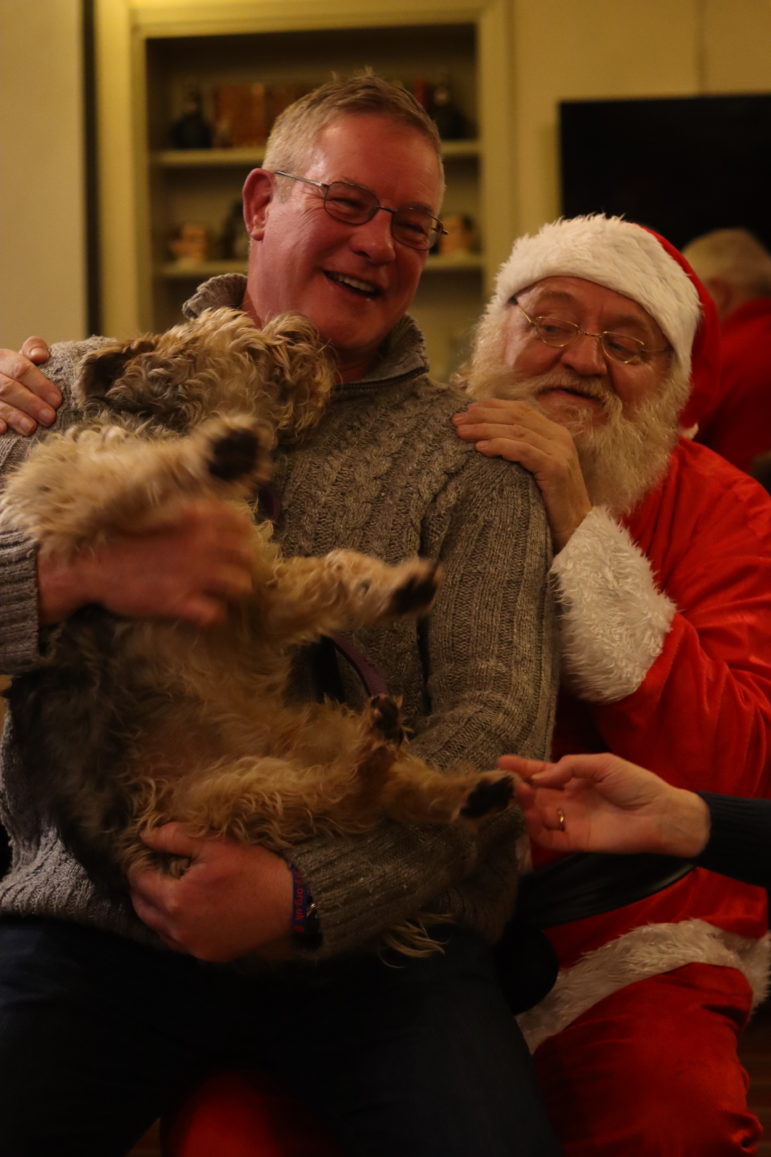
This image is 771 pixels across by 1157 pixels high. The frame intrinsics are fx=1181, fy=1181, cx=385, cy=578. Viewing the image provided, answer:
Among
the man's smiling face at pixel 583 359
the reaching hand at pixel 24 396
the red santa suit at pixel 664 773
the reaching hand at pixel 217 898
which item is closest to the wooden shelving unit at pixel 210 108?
the man's smiling face at pixel 583 359

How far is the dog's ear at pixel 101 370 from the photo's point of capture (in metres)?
1.61

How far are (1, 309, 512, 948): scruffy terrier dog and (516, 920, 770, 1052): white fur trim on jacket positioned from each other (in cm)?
50

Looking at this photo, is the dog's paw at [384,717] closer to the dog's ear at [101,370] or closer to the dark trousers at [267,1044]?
the dark trousers at [267,1044]

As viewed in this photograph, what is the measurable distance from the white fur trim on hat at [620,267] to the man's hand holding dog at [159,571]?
1.01 m

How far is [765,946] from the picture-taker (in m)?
1.87

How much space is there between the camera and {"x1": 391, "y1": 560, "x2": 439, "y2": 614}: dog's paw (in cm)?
141

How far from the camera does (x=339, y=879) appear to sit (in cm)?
135

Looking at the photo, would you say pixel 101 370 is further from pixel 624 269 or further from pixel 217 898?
pixel 624 269

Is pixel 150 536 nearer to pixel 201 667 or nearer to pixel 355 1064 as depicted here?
pixel 201 667

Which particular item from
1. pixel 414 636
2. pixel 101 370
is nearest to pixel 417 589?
pixel 414 636

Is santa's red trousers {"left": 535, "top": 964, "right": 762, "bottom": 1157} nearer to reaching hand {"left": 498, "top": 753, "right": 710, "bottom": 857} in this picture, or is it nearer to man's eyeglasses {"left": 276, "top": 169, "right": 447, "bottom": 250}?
reaching hand {"left": 498, "top": 753, "right": 710, "bottom": 857}

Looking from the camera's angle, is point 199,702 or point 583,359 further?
point 583,359

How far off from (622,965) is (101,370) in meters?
1.13

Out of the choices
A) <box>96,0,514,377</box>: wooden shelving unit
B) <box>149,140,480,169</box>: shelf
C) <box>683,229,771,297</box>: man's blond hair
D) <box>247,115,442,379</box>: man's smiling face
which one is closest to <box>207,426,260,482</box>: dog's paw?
<box>247,115,442,379</box>: man's smiling face
